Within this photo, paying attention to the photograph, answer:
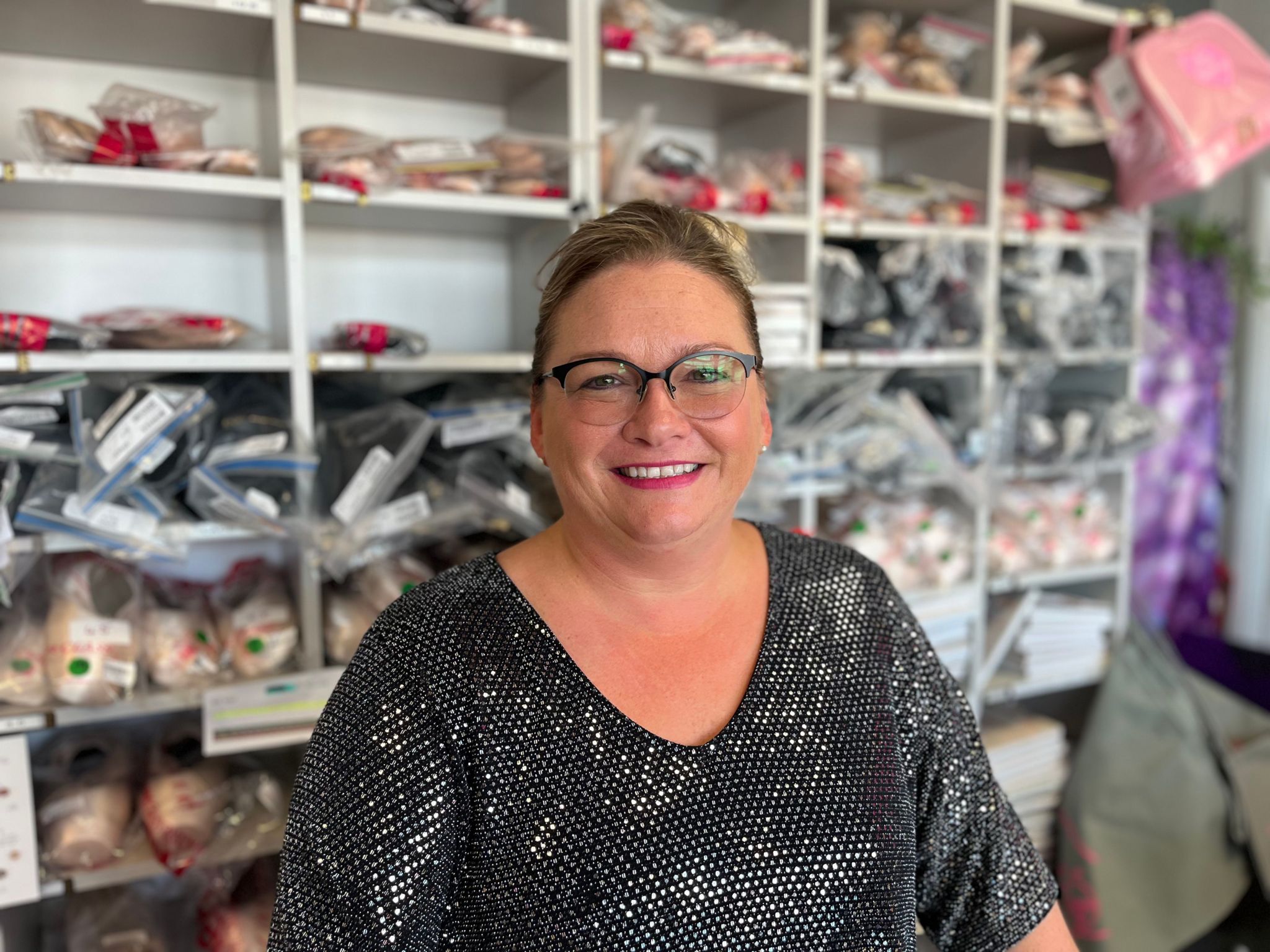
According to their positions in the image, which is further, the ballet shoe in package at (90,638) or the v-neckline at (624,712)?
the ballet shoe in package at (90,638)

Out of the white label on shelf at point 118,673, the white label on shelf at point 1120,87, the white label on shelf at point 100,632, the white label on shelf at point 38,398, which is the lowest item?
the white label on shelf at point 118,673

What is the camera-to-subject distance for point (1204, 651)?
285 centimetres

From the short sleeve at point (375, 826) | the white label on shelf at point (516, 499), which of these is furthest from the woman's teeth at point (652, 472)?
the white label on shelf at point (516, 499)

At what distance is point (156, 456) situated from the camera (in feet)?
5.47

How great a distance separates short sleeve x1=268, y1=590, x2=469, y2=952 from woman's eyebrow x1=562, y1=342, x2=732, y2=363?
393 millimetres

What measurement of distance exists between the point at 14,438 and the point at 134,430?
180 millimetres

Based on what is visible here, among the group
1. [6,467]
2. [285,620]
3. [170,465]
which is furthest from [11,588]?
[285,620]

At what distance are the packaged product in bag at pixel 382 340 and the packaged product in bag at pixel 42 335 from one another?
16.9 inches

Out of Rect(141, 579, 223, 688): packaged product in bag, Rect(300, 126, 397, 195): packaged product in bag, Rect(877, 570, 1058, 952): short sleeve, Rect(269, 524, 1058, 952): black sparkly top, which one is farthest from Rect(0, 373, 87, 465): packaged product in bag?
Rect(877, 570, 1058, 952): short sleeve

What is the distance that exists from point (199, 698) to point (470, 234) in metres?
1.23

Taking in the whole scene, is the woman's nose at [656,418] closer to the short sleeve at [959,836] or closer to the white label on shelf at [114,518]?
the short sleeve at [959,836]

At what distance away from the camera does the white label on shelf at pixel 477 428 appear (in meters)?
1.96

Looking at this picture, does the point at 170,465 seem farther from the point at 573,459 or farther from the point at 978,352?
the point at 978,352

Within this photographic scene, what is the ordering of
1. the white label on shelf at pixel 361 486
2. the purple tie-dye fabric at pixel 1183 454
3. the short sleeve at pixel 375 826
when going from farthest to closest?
1. the purple tie-dye fabric at pixel 1183 454
2. the white label on shelf at pixel 361 486
3. the short sleeve at pixel 375 826
